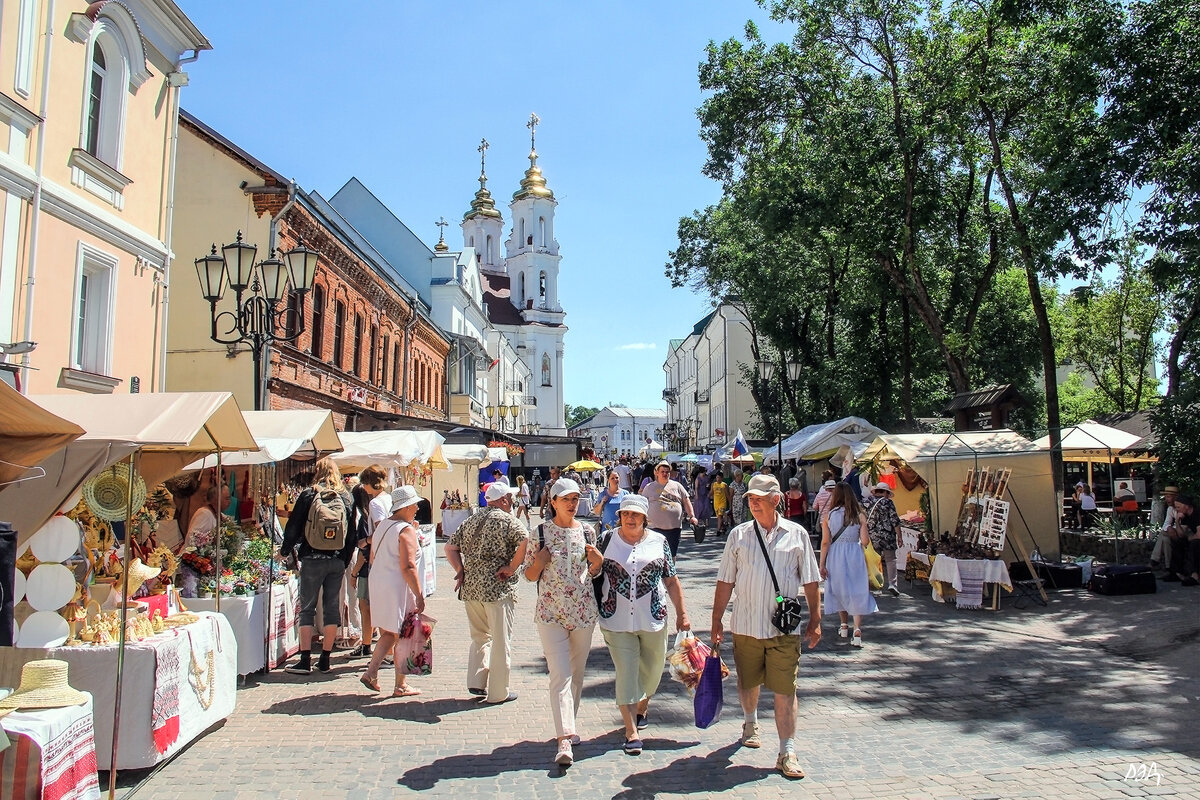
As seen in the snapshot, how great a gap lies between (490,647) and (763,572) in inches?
99.4

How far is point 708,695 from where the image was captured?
5.40m

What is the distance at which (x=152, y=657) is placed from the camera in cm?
520

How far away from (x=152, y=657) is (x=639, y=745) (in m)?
3.01

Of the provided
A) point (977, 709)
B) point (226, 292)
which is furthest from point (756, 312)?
point (977, 709)

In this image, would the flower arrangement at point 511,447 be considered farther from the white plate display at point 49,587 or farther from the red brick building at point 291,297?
the white plate display at point 49,587

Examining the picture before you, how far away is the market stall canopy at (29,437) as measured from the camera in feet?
15.4

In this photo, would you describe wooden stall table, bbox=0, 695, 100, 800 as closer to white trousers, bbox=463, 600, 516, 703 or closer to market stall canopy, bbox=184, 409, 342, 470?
white trousers, bbox=463, 600, 516, 703

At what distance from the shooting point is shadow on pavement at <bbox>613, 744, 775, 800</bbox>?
16.0 ft

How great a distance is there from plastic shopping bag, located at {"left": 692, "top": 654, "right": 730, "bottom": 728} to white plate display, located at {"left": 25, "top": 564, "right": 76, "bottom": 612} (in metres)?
3.83

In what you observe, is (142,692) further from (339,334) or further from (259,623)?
(339,334)

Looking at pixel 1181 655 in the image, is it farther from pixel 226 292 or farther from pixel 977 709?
pixel 226 292

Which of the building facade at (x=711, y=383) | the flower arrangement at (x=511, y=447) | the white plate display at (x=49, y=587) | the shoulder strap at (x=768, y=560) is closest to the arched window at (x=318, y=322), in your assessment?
the flower arrangement at (x=511, y=447)

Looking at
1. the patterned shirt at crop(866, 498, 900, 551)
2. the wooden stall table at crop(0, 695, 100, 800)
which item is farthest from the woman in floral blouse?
the patterned shirt at crop(866, 498, 900, 551)

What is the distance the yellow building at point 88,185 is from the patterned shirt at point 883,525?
10.2 m
